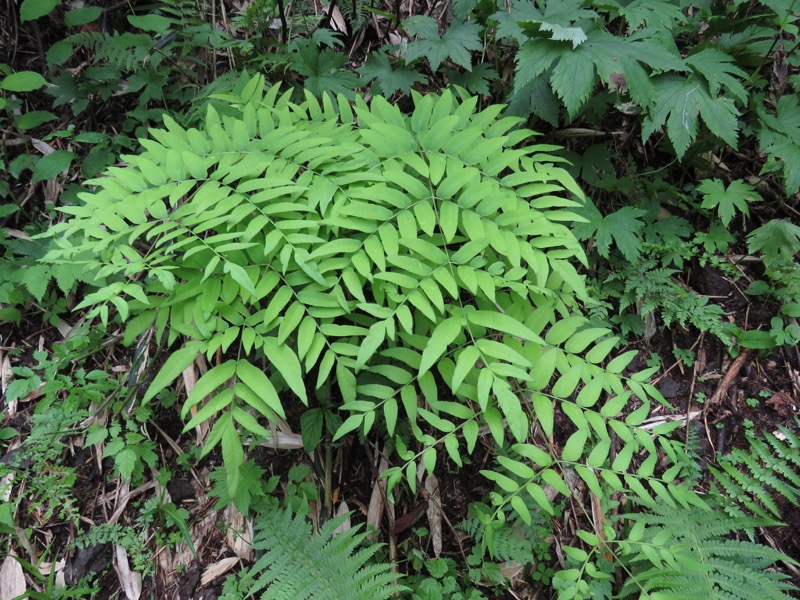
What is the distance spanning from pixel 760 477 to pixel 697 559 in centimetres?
56

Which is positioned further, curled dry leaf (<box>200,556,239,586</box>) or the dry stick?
the dry stick

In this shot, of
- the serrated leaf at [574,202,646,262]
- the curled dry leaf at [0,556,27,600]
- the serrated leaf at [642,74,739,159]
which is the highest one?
the serrated leaf at [642,74,739,159]

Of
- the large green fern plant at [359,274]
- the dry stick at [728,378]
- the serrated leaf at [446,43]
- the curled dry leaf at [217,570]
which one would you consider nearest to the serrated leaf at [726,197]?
the dry stick at [728,378]

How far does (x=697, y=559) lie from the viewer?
1918mm

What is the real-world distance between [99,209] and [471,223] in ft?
3.90

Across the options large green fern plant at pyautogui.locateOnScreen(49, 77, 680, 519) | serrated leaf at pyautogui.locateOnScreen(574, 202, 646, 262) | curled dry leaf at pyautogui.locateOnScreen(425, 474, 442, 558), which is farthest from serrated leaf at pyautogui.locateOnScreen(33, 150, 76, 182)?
serrated leaf at pyautogui.locateOnScreen(574, 202, 646, 262)

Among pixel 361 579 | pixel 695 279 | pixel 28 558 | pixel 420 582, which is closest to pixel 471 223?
pixel 361 579

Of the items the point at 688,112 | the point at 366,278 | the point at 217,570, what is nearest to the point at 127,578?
the point at 217,570

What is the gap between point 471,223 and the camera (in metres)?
1.63

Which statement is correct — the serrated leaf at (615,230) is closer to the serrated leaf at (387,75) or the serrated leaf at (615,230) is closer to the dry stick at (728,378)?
the dry stick at (728,378)

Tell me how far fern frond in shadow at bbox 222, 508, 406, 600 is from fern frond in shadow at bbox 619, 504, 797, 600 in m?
0.87

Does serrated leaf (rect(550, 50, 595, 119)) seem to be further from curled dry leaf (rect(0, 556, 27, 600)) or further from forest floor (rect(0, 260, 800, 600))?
curled dry leaf (rect(0, 556, 27, 600))

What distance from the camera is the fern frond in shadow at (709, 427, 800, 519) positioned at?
84.7 inches

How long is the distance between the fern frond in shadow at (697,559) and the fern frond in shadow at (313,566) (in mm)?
874
